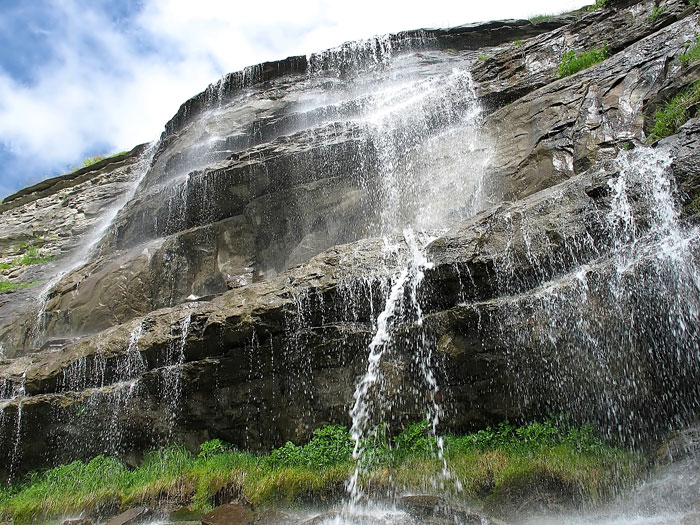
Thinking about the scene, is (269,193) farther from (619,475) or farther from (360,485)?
(619,475)

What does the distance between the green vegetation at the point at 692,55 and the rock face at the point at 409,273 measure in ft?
0.61

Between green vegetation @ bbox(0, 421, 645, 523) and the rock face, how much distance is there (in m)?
0.34

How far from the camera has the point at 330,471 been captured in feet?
26.5

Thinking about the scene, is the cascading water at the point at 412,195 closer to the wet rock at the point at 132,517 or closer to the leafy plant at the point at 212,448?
the leafy plant at the point at 212,448

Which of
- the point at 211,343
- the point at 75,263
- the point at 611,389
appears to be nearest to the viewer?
the point at 611,389

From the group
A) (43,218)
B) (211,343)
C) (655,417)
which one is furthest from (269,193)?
(43,218)

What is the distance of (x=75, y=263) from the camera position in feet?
59.5

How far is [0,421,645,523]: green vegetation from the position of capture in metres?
6.77

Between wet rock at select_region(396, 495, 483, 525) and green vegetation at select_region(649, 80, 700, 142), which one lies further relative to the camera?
green vegetation at select_region(649, 80, 700, 142)

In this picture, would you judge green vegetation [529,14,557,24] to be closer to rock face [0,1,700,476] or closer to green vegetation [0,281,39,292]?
rock face [0,1,700,476]

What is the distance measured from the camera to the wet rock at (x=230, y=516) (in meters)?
7.08

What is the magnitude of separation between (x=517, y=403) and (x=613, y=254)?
8.37 feet

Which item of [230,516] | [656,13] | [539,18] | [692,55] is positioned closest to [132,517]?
[230,516]

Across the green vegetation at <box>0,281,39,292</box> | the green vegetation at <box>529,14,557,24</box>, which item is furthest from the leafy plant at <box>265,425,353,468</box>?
the green vegetation at <box>529,14,557,24</box>
